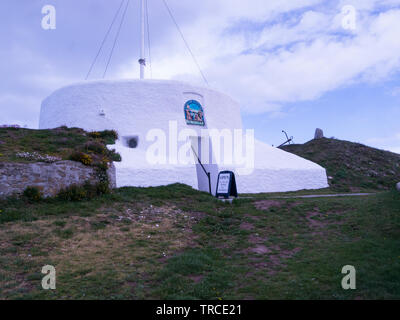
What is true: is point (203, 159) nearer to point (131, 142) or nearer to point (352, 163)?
point (131, 142)

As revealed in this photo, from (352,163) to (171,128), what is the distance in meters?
16.1

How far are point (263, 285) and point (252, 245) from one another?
A: 9.16 feet

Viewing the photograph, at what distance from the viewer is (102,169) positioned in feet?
41.4

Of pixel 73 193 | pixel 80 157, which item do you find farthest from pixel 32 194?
pixel 80 157

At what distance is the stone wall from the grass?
0.59 m

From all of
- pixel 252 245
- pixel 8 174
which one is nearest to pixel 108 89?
pixel 8 174

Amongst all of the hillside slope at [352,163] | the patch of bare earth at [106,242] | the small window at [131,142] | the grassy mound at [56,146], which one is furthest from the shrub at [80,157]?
the hillside slope at [352,163]

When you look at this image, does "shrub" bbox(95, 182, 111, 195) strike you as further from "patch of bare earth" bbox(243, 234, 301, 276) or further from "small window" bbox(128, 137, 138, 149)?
"patch of bare earth" bbox(243, 234, 301, 276)

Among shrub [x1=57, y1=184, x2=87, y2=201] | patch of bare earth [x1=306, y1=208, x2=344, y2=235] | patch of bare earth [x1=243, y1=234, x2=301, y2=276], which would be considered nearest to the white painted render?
shrub [x1=57, y1=184, x2=87, y2=201]

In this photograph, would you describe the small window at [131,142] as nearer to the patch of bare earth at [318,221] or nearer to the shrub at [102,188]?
the shrub at [102,188]

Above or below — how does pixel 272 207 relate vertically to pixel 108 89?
below

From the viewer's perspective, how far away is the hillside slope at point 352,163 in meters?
22.4
